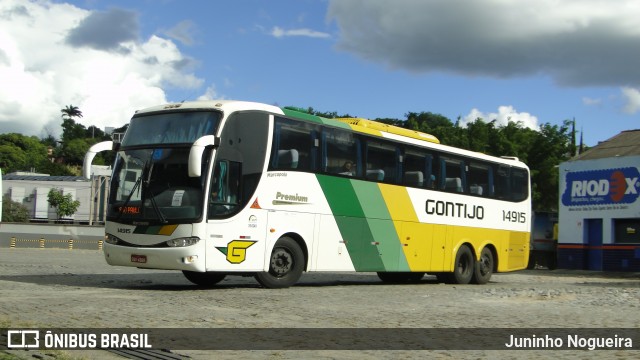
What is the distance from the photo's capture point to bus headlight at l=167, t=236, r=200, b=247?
15367 mm

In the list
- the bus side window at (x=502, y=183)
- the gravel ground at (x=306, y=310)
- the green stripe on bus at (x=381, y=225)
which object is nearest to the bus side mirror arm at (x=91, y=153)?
the gravel ground at (x=306, y=310)

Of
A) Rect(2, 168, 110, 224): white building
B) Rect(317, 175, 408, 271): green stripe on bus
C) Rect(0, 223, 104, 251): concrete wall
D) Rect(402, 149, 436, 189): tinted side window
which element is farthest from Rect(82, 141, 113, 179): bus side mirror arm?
Rect(2, 168, 110, 224): white building

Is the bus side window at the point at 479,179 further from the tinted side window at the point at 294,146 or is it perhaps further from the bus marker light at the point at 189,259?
the bus marker light at the point at 189,259

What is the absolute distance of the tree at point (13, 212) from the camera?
92.7 meters

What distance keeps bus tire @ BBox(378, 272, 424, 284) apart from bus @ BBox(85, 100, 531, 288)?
1.04m

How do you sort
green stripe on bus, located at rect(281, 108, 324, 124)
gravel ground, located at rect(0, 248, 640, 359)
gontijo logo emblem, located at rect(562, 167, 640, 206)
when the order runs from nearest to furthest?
gravel ground, located at rect(0, 248, 640, 359)
green stripe on bus, located at rect(281, 108, 324, 124)
gontijo logo emblem, located at rect(562, 167, 640, 206)

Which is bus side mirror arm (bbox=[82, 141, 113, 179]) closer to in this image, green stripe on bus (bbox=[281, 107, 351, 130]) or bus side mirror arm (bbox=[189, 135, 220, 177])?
bus side mirror arm (bbox=[189, 135, 220, 177])

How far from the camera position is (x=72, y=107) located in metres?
163

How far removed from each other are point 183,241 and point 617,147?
33.0m

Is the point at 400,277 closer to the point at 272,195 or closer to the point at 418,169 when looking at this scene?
the point at 418,169

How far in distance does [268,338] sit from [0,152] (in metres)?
141

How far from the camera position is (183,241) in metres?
15.4

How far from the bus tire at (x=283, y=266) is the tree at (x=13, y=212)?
8088cm

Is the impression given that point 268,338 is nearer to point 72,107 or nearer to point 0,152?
point 0,152
